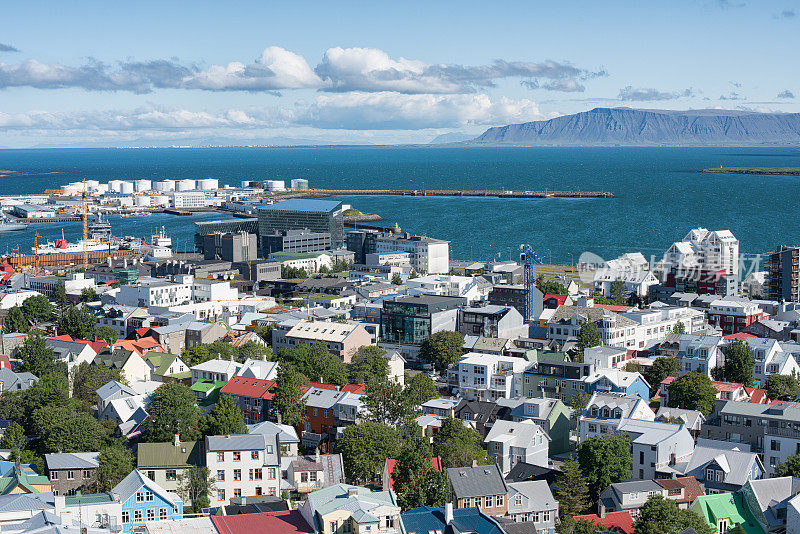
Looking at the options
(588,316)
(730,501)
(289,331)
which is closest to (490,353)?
(588,316)

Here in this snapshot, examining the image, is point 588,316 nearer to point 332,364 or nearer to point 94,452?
point 332,364

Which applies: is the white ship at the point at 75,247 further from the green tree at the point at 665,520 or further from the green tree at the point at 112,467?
the green tree at the point at 665,520

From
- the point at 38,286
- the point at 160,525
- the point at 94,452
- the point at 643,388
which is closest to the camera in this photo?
the point at 160,525

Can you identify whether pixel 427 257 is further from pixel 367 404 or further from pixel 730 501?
pixel 730 501

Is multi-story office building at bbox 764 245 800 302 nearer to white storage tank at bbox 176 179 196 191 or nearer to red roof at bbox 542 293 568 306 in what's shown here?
red roof at bbox 542 293 568 306

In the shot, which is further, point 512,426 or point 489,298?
point 489,298

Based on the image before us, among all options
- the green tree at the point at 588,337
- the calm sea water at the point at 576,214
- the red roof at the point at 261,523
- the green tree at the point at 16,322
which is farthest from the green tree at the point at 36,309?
the calm sea water at the point at 576,214

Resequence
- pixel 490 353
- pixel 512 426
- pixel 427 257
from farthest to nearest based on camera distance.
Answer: pixel 427 257 < pixel 490 353 < pixel 512 426

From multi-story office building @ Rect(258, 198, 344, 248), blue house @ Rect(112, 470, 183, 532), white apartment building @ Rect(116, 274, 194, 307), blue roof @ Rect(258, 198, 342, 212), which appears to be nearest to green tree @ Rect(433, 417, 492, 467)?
blue house @ Rect(112, 470, 183, 532)
